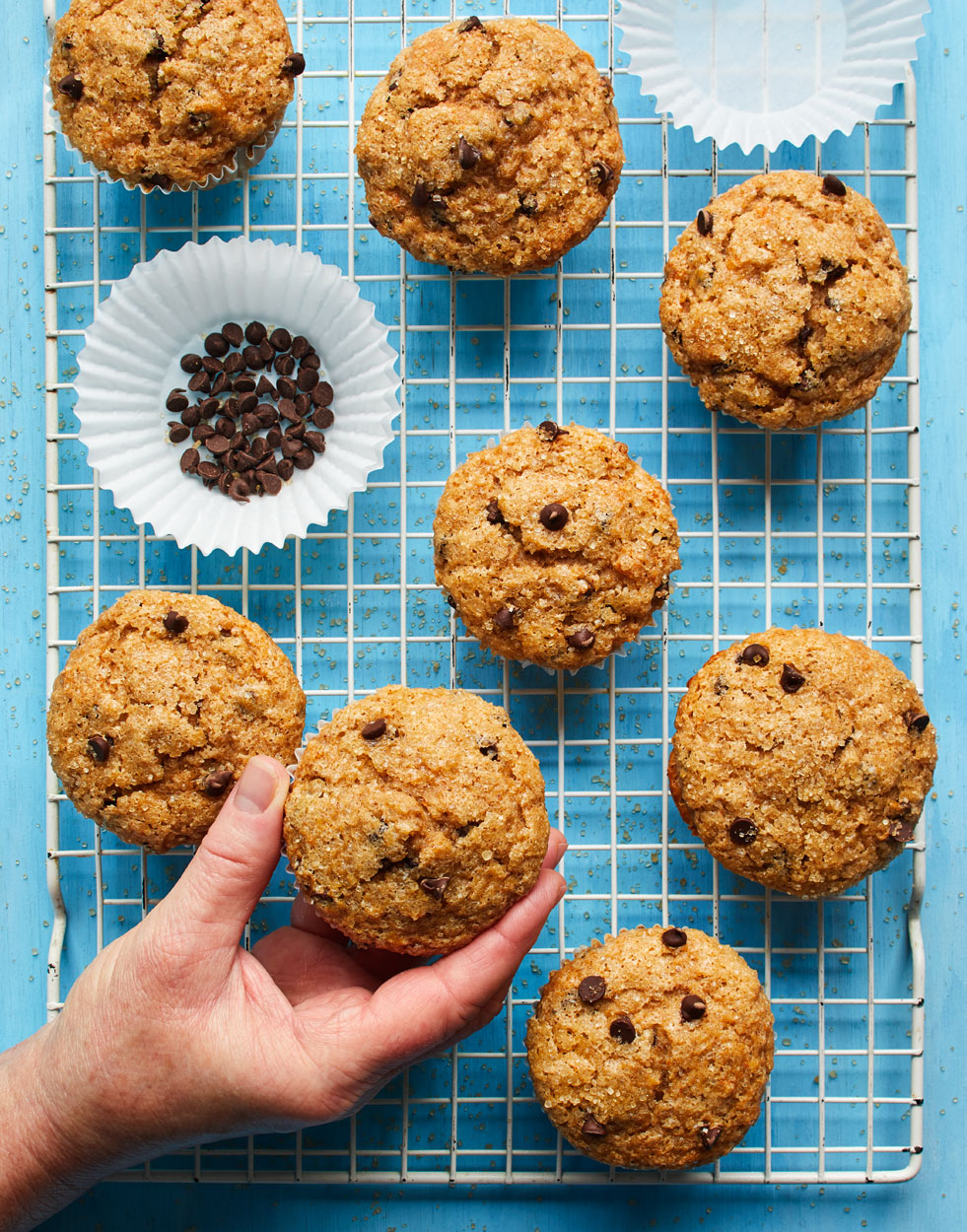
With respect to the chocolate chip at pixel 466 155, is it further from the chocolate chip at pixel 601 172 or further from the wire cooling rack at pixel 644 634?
the wire cooling rack at pixel 644 634

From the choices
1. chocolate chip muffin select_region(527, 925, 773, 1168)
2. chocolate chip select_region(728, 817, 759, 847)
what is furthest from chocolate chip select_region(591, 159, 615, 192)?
chocolate chip muffin select_region(527, 925, 773, 1168)

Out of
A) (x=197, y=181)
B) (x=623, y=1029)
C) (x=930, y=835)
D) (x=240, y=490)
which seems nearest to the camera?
(x=623, y=1029)

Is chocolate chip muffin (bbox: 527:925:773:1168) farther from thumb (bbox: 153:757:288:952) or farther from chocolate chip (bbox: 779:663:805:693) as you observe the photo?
thumb (bbox: 153:757:288:952)

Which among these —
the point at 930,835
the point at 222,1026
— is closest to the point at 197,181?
the point at 222,1026

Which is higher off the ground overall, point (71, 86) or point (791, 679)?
point (71, 86)

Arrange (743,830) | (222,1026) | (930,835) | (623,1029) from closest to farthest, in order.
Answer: (222,1026) < (623,1029) < (743,830) < (930,835)

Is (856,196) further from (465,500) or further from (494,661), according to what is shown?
(494,661)

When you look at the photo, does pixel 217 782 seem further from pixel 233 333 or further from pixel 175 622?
pixel 233 333
